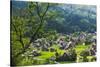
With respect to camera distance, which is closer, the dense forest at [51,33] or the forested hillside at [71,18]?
the dense forest at [51,33]

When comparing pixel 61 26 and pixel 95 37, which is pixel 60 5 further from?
pixel 95 37

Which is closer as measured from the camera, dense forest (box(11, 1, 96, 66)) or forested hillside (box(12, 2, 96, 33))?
dense forest (box(11, 1, 96, 66))

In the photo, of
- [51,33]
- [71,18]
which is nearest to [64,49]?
[51,33]

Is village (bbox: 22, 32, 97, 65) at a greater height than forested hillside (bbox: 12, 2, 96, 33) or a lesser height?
lesser

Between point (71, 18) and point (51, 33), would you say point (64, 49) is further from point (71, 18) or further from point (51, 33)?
point (71, 18)

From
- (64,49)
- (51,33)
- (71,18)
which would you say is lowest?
(64,49)

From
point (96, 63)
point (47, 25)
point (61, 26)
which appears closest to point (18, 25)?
point (47, 25)

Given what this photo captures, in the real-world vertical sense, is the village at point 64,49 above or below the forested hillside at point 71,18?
below

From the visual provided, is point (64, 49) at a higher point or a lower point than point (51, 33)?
lower
